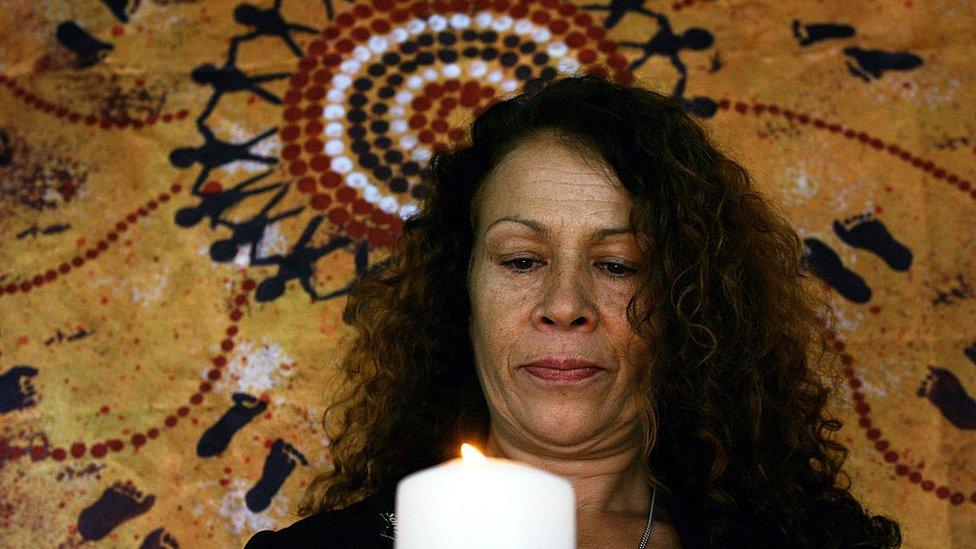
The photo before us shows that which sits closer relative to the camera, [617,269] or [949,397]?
[617,269]

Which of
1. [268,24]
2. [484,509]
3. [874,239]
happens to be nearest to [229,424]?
[268,24]

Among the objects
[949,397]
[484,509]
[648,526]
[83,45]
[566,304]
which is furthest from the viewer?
[83,45]

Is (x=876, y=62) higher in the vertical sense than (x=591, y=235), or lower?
lower

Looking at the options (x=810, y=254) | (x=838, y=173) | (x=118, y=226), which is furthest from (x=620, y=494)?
(x=118, y=226)

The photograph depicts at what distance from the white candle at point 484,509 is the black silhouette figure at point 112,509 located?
123cm

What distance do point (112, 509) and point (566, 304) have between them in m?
0.84

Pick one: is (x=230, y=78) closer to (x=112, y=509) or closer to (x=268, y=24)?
(x=268, y=24)

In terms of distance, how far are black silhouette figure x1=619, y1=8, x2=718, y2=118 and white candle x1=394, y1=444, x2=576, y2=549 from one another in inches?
52.5

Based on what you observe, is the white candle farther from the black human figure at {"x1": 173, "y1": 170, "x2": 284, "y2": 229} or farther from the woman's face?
the black human figure at {"x1": 173, "y1": 170, "x2": 284, "y2": 229}

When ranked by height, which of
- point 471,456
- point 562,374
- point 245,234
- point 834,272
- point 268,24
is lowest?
point 834,272

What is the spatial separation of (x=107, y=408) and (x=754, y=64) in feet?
3.67

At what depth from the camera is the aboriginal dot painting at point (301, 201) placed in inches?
64.9

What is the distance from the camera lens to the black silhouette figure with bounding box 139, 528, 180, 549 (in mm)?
1642

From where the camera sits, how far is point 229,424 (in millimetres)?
1694
